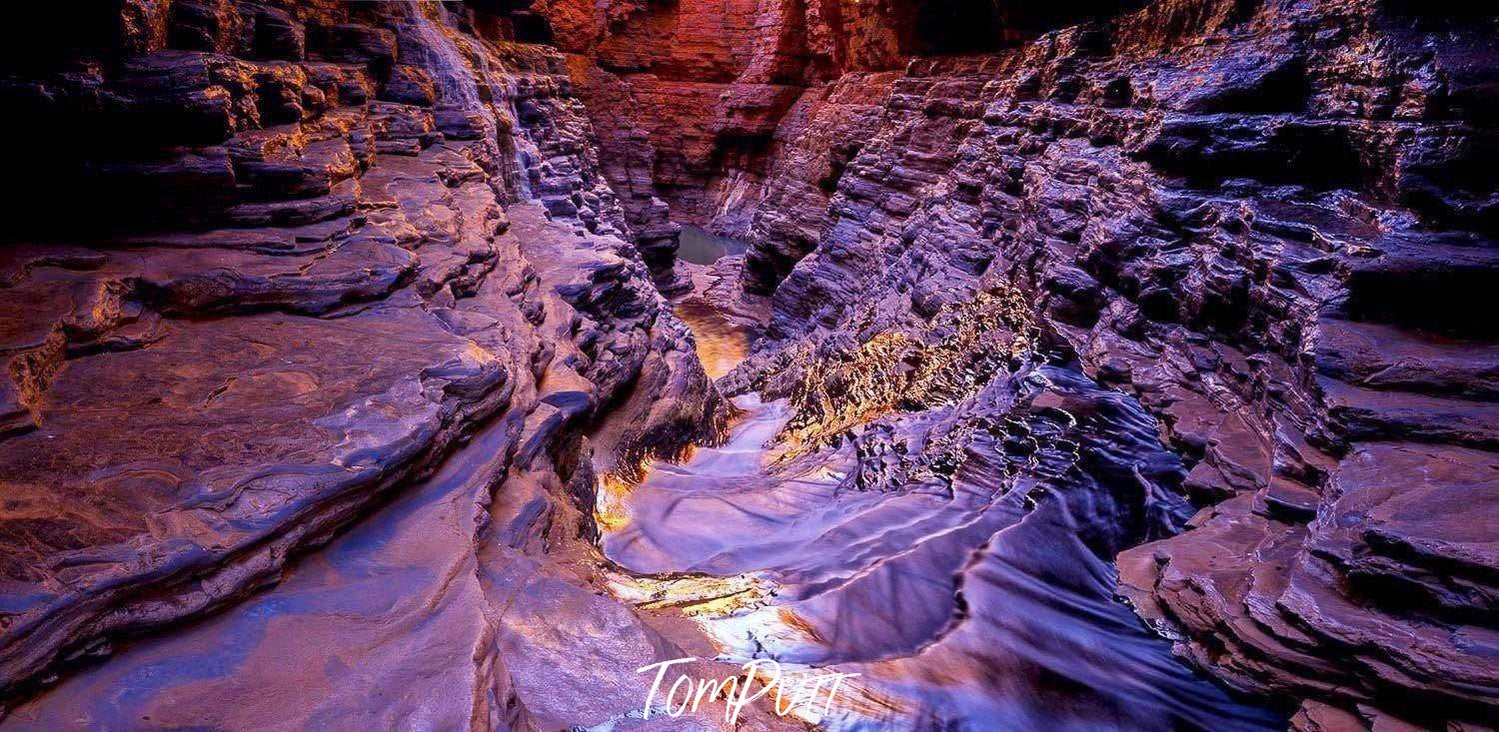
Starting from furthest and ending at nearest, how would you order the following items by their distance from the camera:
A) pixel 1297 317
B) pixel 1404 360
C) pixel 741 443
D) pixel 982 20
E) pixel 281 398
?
pixel 982 20
pixel 741 443
pixel 1297 317
pixel 1404 360
pixel 281 398

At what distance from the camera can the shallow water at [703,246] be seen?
27156mm

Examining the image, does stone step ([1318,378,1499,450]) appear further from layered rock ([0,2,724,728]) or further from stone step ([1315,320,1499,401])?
layered rock ([0,2,724,728])

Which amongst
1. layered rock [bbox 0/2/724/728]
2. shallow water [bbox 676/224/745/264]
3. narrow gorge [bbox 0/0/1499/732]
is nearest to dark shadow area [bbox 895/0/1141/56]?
narrow gorge [bbox 0/0/1499/732]

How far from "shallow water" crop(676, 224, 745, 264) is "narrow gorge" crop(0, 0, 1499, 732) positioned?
17.9 meters

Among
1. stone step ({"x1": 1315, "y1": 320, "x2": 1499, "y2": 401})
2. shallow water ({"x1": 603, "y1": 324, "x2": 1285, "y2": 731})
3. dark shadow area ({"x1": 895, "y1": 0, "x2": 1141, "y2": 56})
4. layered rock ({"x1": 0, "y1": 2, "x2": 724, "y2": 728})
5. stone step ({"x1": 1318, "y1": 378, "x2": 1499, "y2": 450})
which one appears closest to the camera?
layered rock ({"x1": 0, "y1": 2, "x2": 724, "y2": 728})

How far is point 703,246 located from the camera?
93.8ft

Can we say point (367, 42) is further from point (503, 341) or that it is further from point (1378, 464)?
point (1378, 464)

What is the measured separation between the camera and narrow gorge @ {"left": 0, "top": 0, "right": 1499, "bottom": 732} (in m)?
2.59

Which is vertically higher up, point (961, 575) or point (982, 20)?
point (982, 20)

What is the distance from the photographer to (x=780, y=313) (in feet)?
52.4

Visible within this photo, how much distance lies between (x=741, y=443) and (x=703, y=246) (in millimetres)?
19970

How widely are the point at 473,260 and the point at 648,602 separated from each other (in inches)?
153

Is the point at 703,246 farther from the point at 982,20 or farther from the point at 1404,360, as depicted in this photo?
the point at 1404,360

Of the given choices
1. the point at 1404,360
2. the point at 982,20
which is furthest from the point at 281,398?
the point at 982,20
